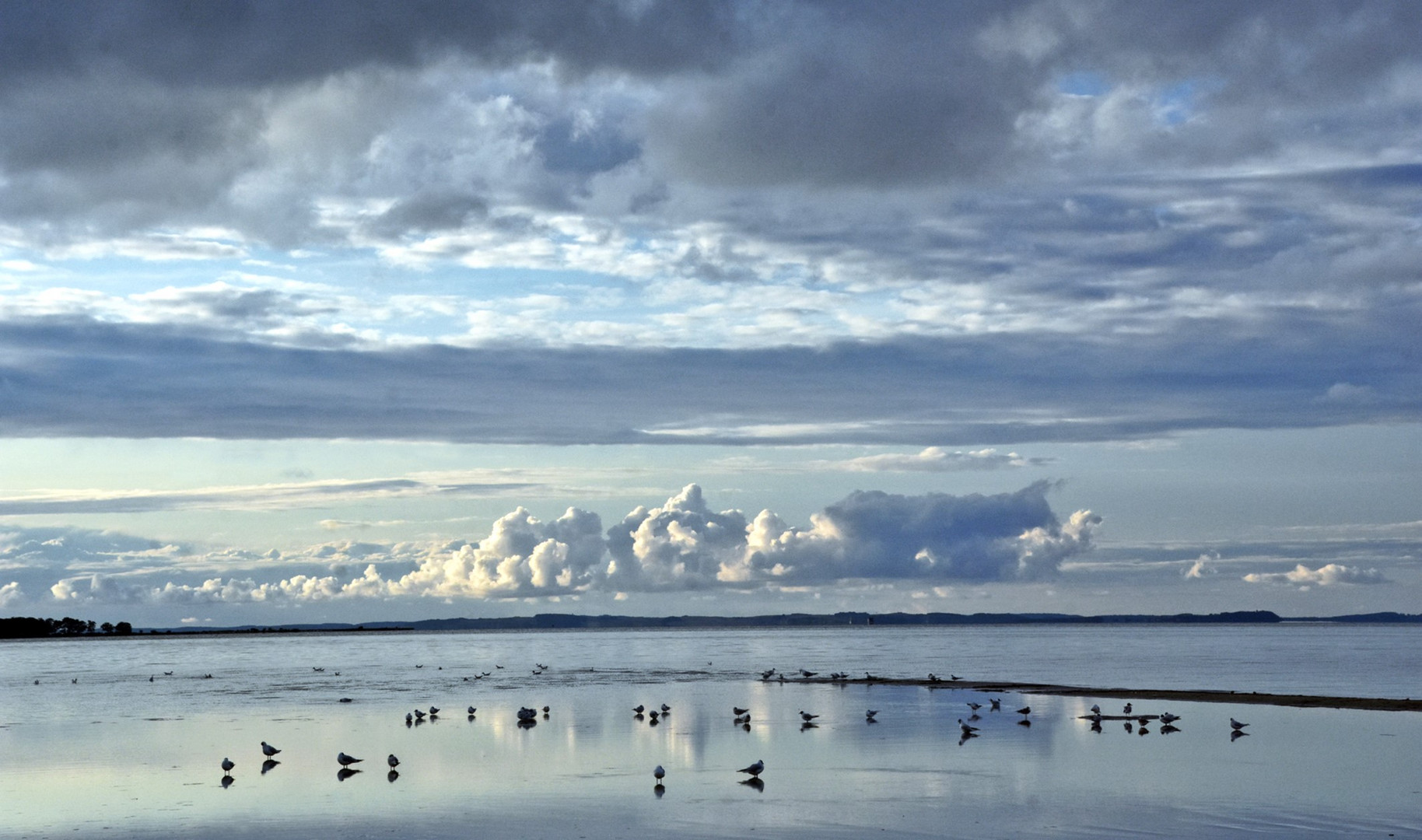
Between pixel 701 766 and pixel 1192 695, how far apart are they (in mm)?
35964

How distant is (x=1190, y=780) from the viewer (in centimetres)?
3722

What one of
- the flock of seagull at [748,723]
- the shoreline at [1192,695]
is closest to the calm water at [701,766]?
the flock of seagull at [748,723]

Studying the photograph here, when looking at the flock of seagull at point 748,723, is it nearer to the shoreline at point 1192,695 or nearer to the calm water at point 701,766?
the calm water at point 701,766

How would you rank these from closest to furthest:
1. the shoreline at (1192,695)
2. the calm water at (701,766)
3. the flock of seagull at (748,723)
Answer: the calm water at (701,766)
the flock of seagull at (748,723)
the shoreline at (1192,695)

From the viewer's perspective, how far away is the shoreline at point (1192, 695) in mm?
60344

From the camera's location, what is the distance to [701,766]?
139 feet

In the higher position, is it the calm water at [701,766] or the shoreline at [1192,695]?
the calm water at [701,766]

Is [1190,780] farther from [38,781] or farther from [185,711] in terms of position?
[185,711]

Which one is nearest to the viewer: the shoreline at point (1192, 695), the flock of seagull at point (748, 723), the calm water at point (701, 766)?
the calm water at point (701, 766)

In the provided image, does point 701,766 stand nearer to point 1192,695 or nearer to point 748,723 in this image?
point 748,723

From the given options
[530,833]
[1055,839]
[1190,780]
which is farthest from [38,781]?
[1190,780]

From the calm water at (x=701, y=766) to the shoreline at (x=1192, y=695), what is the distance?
2.84 metres

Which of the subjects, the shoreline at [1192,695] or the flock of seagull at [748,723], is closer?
the flock of seagull at [748,723]

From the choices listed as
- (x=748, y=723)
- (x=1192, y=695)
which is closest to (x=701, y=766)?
(x=748, y=723)
